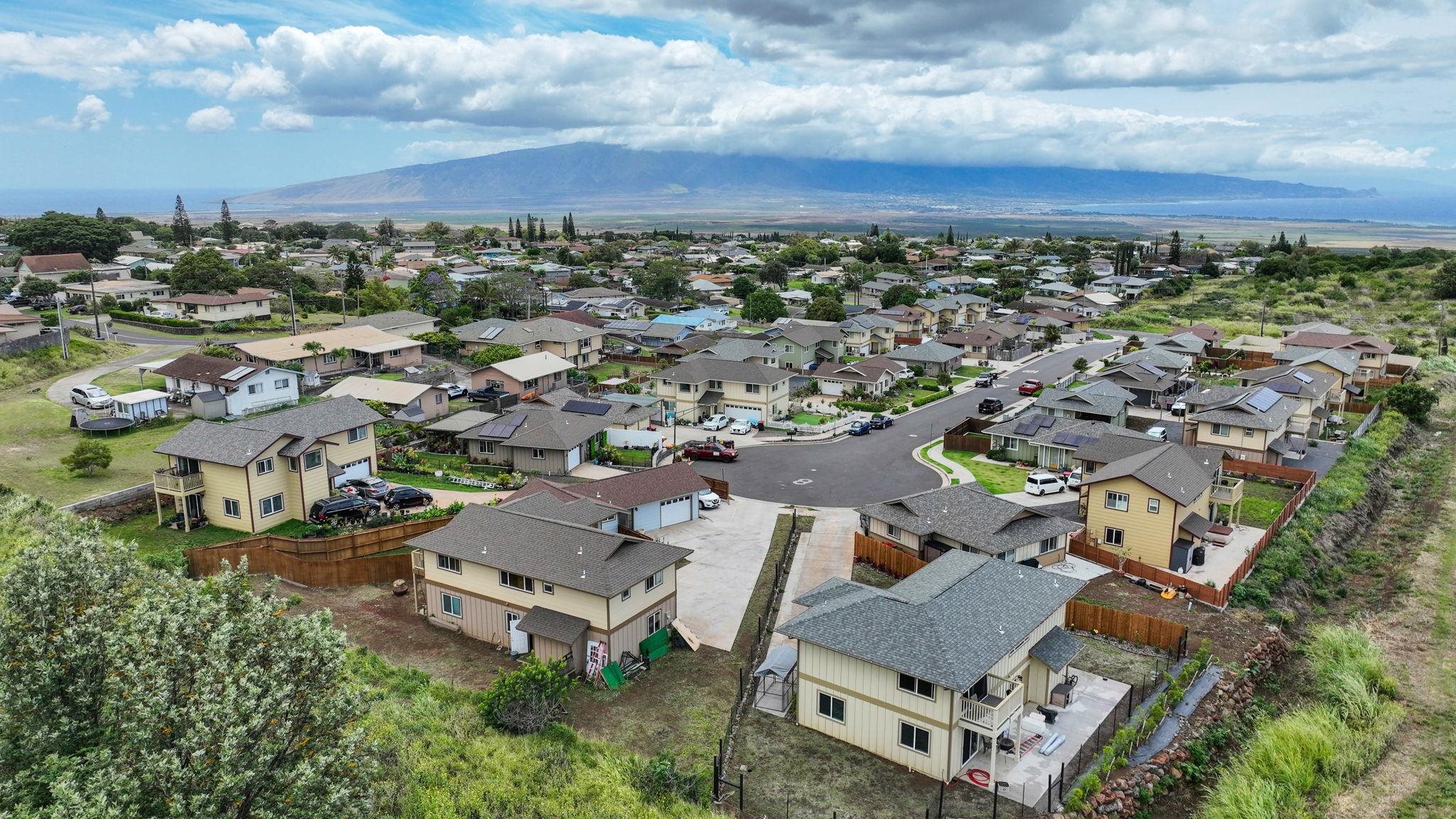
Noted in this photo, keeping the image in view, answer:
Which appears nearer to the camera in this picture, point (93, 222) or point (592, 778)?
point (592, 778)

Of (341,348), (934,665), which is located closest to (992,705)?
(934,665)

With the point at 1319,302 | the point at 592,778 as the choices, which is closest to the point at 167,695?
the point at 592,778

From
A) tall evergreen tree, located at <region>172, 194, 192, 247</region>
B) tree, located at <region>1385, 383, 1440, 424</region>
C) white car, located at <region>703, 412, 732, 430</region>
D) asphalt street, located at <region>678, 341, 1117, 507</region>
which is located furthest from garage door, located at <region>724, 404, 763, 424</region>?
tall evergreen tree, located at <region>172, 194, 192, 247</region>

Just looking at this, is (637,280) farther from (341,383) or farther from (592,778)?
(592,778)

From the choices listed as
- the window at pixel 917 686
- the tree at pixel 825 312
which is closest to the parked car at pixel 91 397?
the window at pixel 917 686

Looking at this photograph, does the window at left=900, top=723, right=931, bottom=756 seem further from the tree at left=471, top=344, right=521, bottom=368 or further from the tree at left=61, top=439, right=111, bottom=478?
the tree at left=471, top=344, right=521, bottom=368

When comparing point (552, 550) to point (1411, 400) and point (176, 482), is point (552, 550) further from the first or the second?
point (1411, 400)
